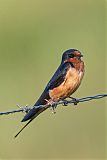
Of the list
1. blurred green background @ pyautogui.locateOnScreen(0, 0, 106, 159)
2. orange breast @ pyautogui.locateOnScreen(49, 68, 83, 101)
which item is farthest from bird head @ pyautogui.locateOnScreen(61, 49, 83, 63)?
blurred green background @ pyautogui.locateOnScreen(0, 0, 106, 159)

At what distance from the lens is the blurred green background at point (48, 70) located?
9.35m

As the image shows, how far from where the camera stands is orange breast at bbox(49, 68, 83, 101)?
7.51 metres

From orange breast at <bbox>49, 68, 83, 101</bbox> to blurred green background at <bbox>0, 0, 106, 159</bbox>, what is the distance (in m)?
1.54

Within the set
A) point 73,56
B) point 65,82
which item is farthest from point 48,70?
point 65,82

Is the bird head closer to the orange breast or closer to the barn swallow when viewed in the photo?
the barn swallow

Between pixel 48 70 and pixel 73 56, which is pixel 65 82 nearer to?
pixel 73 56

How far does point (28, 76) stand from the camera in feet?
38.6

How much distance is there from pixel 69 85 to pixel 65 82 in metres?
0.08

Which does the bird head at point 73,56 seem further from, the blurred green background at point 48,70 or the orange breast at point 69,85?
the blurred green background at point 48,70

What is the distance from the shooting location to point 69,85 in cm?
752

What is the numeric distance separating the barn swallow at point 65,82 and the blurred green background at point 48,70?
148 cm

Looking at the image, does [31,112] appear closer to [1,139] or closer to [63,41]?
[1,139]

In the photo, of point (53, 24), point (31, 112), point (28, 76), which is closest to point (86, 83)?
point (28, 76)

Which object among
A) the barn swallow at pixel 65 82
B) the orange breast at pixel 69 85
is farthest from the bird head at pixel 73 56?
the orange breast at pixel 69 85
